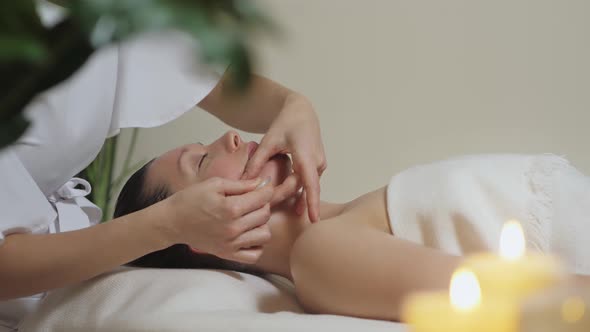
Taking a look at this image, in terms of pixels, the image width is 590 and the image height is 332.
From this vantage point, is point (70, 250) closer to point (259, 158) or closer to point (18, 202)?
point (18, 202)

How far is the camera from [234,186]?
1.19 m

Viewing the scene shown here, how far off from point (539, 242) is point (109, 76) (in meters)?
0.90

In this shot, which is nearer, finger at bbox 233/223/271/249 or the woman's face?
finger at bbox 233/223/271/249

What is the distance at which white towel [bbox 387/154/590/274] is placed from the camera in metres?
1.23

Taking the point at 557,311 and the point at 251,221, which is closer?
the point at 557,311

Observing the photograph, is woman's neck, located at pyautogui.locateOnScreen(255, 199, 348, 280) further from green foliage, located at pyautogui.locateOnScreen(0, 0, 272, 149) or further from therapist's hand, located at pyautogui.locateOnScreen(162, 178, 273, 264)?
green foliage, located at pyautogui.locateOnScreen(0, 0, 272, 149)

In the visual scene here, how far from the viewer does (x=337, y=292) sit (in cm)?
118

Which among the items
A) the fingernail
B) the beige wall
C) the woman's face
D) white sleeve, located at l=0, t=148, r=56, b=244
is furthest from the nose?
the beige wall

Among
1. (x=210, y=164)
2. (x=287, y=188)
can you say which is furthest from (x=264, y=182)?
(x=210, y=164)

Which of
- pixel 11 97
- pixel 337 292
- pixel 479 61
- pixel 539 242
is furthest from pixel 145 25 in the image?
pixel 479 61

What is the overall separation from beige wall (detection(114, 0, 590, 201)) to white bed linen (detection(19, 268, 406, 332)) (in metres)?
1.06

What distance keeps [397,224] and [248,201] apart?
0.98ft

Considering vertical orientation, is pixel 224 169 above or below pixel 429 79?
below

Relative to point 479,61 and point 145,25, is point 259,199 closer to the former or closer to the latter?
point 145,25
